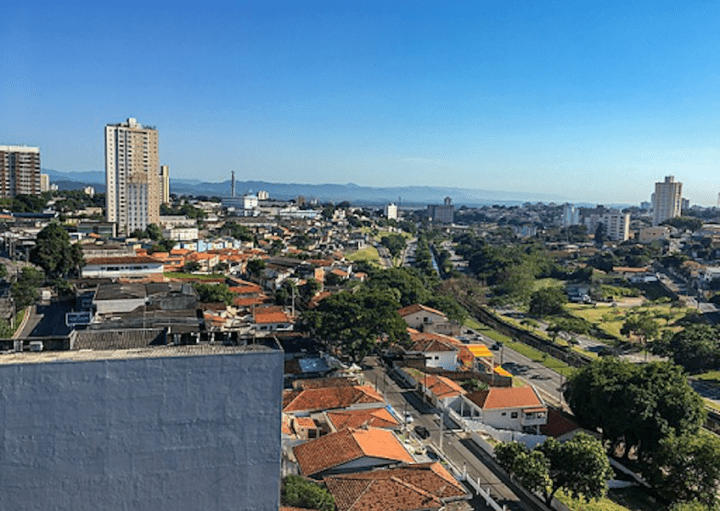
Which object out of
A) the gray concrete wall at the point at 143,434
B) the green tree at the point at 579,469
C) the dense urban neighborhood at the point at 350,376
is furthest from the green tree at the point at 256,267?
the gray concrete wall at the point at 143,434

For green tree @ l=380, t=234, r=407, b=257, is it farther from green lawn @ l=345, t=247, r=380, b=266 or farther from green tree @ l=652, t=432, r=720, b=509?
green tree @ l=652, t=432, r=720, b=509

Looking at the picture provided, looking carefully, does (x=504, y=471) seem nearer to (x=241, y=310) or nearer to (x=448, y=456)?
(x=448, y=456)

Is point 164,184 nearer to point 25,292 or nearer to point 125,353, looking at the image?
point 25,292

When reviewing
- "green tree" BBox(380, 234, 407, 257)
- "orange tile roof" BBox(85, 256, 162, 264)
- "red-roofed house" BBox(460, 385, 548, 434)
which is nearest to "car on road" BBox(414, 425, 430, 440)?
"red-roofed house" BBox(460, 385, 548, 434)

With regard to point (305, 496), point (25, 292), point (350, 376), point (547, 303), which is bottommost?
point (350, 376)

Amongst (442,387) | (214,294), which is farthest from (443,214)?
(442,387)

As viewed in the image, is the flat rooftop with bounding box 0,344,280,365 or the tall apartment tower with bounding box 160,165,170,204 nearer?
the flat rooftop with bounding box 0,344,280,365

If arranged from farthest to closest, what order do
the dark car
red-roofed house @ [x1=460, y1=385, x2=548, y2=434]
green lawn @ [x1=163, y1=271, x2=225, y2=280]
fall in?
green lawn @ [x1=163, y1=271, x2=225, y2=280]
red-roofed house @ [x1=460, y1=385, x2=548, y2=434]
the dark car
